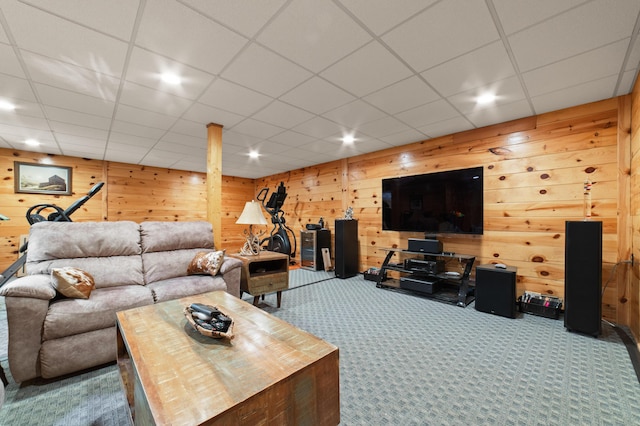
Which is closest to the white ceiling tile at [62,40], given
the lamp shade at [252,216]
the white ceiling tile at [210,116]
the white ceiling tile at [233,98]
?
the white ceiling tile at [233,98]

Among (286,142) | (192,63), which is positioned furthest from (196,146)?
(192,63)

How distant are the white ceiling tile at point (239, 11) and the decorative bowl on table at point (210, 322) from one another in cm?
166

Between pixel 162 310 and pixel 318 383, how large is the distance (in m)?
1.15

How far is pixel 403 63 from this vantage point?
6.79ft

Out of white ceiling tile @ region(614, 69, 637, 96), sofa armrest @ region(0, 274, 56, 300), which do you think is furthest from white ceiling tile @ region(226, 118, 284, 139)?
white ceiling tile @ region(614, 69, 637, 96)

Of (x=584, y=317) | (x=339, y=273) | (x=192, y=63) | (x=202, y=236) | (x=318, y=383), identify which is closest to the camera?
(x=318, y=383)

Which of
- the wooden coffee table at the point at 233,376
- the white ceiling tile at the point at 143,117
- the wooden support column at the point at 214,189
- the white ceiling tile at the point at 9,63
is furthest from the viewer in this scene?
the wooden support column at the point at 214,189

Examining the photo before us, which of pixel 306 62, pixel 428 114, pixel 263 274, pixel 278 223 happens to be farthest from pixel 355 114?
pixel 278 223

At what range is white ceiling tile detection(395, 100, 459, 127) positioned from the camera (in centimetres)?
287

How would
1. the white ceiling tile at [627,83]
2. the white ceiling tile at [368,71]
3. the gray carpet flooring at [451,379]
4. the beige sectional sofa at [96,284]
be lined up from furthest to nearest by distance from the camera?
the white ceiling tile at [627,83], the white ceiling tile at [368,71], the beige sectional sofa at [96,284], the gray carpet flooring at [451,379]

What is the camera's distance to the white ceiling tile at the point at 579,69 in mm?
1913

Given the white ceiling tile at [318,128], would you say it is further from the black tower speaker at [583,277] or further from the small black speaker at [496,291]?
the black tower speaker at [583,277]

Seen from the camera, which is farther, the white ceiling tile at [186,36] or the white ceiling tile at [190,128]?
the white ceiling tile at [190,128]

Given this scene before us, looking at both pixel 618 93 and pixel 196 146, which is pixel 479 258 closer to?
pixel 618 93
